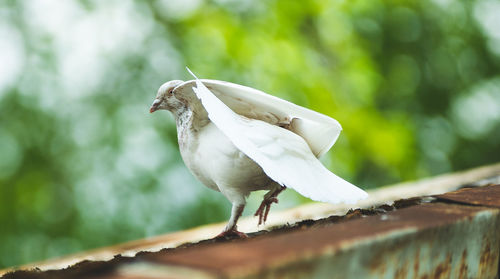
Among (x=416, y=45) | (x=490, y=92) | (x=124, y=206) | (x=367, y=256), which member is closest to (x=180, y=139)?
(x=367, y=256)

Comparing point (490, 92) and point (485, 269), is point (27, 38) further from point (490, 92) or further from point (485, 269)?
point (490, 92)

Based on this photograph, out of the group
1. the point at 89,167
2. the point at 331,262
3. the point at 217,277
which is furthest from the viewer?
the point at 89,167

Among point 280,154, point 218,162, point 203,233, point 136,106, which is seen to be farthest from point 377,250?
point 136,106

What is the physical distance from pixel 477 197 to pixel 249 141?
0.71 metres

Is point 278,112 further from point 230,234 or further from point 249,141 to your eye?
point 230,234

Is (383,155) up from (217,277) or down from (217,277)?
up

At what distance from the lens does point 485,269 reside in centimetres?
133

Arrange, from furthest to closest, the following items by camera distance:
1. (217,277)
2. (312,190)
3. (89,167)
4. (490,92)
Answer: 1. (490,92)
2. (89,167)
3. (312,190)
4. (217,277)

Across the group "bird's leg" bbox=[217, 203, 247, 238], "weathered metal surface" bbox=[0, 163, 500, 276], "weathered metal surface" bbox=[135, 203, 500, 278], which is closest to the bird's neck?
"bird's leg" bbox=[217, 203, 247, 238]

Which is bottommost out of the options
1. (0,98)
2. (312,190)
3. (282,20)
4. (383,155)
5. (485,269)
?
(485,269)

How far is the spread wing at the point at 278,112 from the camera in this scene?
1.51 meters

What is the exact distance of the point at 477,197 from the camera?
1452 mm

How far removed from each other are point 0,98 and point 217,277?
535 cm

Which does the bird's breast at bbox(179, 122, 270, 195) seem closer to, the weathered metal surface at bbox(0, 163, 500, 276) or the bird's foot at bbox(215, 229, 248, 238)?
the bird's foot at bbox(215, 229, 248, 238)
